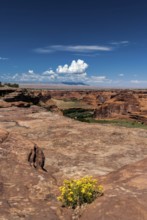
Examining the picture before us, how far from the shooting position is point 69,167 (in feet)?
36.1

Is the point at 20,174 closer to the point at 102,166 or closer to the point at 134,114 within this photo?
→ the point at 102,166

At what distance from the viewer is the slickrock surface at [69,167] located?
6.42m

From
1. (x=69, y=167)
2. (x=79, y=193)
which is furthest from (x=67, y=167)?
(x=79, y=193)

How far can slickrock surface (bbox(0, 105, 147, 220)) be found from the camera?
6.42 meters

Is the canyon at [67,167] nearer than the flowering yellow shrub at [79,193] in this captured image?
Yes

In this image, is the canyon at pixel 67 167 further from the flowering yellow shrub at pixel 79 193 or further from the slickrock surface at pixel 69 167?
the flowering yellow shrub at pixel 79 193

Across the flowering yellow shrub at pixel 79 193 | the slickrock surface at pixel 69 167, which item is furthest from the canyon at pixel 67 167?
the flowering yellow shrub at pixel 79 193

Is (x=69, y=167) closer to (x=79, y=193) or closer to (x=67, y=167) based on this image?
(x=67, y=167)

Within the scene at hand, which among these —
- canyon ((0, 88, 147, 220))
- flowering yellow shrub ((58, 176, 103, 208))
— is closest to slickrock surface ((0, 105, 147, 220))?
canyon ((0, 88, 147, 220))

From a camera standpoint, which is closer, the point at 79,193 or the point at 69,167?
the point at 79,193

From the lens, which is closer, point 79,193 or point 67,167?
point 79,193

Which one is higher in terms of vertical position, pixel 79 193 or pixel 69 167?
pixel 79 193

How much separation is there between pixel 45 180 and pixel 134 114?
2542 inches

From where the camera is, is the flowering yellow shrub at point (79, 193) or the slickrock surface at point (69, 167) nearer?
the slickrock surface at point (69, 167)
